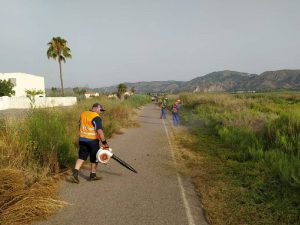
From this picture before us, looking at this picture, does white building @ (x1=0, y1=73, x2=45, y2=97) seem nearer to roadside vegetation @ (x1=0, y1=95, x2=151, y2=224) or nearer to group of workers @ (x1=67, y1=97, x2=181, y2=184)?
roadside vegetation @ (x1=0, y1=95, x2=151, y2=224)

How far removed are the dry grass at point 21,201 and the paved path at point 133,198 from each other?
9.0 inches

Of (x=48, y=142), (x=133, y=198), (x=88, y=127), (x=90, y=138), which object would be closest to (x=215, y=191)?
(x=133, y=198)

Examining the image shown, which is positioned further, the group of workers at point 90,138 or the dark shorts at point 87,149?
the dark shorts at point 87,149

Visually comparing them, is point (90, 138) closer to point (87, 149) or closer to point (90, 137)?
point (90, 137)

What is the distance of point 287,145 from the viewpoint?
8469 mm

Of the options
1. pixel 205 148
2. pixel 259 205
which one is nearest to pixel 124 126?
pixel 205 148

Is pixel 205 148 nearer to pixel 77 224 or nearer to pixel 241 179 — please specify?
pixel 241 179

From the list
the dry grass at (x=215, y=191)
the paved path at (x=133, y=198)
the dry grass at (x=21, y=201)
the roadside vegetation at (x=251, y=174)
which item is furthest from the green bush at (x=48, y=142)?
the roadside vegetation at (x=251, y=174)

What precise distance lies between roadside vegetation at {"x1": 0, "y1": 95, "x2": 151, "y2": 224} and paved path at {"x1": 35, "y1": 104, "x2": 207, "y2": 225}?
0.34m

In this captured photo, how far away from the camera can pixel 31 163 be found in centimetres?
626

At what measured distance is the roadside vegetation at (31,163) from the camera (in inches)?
185

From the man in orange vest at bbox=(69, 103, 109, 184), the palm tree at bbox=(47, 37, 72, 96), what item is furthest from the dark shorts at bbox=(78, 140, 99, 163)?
the palm tree at bbox=(47, 37, 72, 96)

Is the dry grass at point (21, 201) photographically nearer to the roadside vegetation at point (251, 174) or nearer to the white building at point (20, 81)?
the roadside vegetation at point (251, 174)

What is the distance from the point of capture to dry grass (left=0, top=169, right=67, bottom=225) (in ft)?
14.6
